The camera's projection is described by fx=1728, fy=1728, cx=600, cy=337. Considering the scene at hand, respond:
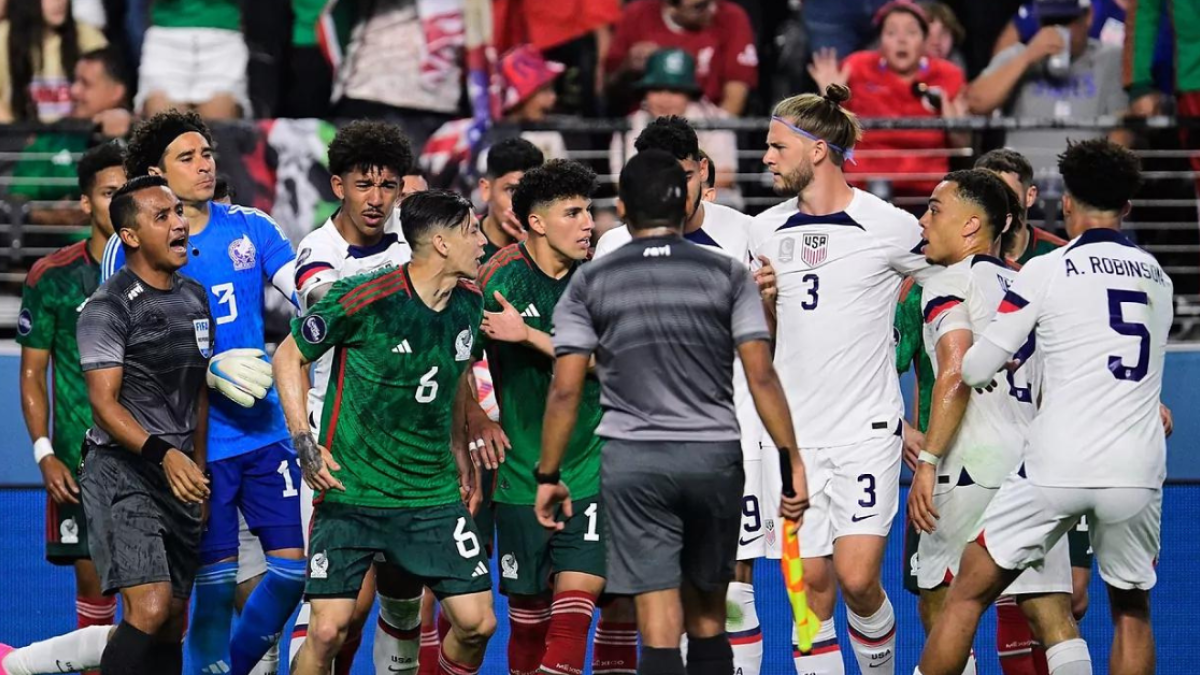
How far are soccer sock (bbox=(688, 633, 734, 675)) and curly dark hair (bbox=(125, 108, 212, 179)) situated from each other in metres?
3.30

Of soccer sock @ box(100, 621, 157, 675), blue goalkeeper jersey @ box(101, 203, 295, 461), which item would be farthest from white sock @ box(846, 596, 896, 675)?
soccer sock @ box(100, 621, 157, 675)

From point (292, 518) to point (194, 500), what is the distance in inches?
29.2

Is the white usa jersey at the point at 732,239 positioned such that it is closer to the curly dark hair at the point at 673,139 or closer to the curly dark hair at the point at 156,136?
the curly dark hair at the point at 673,139

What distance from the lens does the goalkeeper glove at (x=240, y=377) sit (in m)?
7.23

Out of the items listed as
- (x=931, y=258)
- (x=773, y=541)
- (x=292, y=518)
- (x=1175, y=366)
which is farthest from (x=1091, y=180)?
(x=1175, y=366)

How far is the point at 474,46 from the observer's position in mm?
12781

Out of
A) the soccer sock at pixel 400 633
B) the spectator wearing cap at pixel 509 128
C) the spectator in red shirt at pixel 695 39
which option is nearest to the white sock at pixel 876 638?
the soccer sock at pixel 400 633

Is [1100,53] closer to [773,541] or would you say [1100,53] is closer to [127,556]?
[773,541]

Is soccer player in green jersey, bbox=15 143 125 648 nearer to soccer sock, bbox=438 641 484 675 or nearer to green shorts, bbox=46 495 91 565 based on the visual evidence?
green shorts, bbox=46 495 91 565

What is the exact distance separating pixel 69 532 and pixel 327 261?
1.80 m

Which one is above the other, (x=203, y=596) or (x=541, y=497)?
(x=541, y=497)

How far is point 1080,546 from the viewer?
804cm

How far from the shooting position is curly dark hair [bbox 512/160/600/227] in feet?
23.5

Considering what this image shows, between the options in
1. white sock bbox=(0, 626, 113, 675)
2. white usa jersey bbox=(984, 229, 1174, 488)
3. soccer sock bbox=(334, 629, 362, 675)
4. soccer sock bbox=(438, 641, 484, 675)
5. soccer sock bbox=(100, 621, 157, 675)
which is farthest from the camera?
soccer sock bbox=(334, 629, 362, 675)
